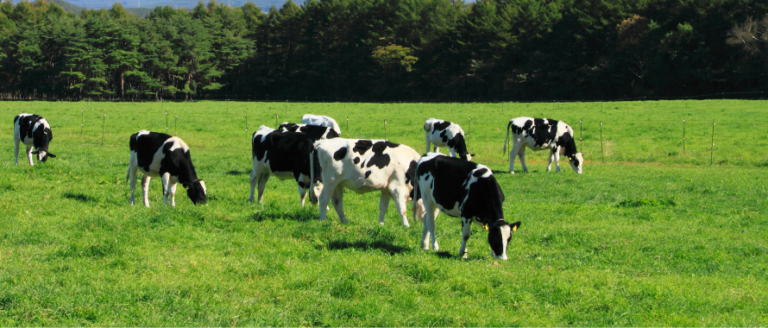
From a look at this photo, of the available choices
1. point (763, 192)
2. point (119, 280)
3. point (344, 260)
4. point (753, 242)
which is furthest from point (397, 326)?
point (763, 192)

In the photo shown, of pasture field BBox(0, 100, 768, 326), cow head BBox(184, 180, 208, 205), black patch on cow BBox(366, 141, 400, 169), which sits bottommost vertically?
pasture field BBox(0, 100, 768, 326)

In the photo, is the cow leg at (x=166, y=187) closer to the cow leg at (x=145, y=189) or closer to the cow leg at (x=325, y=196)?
the cow leg at (x=145, y=189)

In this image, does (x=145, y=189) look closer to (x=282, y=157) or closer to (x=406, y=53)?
(x=282, y=157)

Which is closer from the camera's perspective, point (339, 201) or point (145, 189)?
point (339, 201)

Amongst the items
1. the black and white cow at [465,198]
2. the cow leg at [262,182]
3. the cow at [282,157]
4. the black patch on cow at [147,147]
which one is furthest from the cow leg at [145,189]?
the black and white cow at [465,198]

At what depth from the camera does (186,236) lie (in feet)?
34.5

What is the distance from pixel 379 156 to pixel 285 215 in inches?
87.8

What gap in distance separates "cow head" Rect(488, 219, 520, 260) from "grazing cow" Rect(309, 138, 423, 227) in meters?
2.55

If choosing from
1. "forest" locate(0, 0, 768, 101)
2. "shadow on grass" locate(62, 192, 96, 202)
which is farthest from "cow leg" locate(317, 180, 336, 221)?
"forest" locate(0, 0, 768, 101)

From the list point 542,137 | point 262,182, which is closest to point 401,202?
point 262,182

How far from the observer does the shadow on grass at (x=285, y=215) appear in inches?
482

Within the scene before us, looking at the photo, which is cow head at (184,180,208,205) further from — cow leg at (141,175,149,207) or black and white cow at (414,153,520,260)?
black and white cow at (414,153,520,260)

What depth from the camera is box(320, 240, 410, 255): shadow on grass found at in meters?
10.1

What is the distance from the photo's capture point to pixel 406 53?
102 meters
